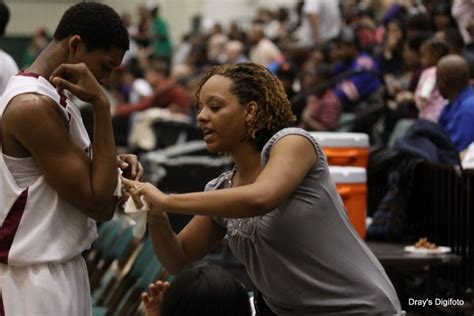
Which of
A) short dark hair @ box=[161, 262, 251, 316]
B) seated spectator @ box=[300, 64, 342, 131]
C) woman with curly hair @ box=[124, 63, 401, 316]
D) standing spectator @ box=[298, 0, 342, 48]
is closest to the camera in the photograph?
short dark hair @ box=[161, 262, 251, 316]

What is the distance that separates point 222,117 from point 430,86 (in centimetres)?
543

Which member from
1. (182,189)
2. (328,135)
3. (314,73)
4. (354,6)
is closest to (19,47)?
(354,6)

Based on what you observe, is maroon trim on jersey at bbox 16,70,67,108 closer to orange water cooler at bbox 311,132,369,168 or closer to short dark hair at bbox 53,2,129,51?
short dark hair at bbox 53,2,129,51

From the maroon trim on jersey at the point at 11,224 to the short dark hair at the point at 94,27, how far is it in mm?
581

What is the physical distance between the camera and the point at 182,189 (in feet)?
33.1

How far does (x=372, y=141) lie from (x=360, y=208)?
5061 mm

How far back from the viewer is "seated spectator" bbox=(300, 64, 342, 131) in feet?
37.8

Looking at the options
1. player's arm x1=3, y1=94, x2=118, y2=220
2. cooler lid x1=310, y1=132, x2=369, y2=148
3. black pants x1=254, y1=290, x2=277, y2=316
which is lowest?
cooler lid x1=310, y1=132, x2=369, y2=148

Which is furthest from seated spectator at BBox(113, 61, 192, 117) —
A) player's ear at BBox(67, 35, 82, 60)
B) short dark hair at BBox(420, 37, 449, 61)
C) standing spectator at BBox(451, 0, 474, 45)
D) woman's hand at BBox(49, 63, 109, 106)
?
woman's hand at BBox(49, 63, 109, 106)

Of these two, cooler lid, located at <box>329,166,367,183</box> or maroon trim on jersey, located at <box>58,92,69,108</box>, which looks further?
cooler lid, located at <box>329,166,367,183</box>

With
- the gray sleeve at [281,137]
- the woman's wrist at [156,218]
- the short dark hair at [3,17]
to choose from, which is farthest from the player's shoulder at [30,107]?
the short dark hair at [3,17]

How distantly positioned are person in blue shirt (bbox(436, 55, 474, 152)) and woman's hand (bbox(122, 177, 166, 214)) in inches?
175

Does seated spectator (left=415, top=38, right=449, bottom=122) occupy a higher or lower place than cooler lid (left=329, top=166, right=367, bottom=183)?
lower

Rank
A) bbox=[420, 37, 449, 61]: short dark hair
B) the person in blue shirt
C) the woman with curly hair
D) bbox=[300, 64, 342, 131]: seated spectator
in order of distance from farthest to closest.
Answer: bbox=[300, 64, 342, 131]: seated spectator < bbox=[420, 37, 449, 61]: short dark hair < the person in blue shirt < the woman with curly hair
